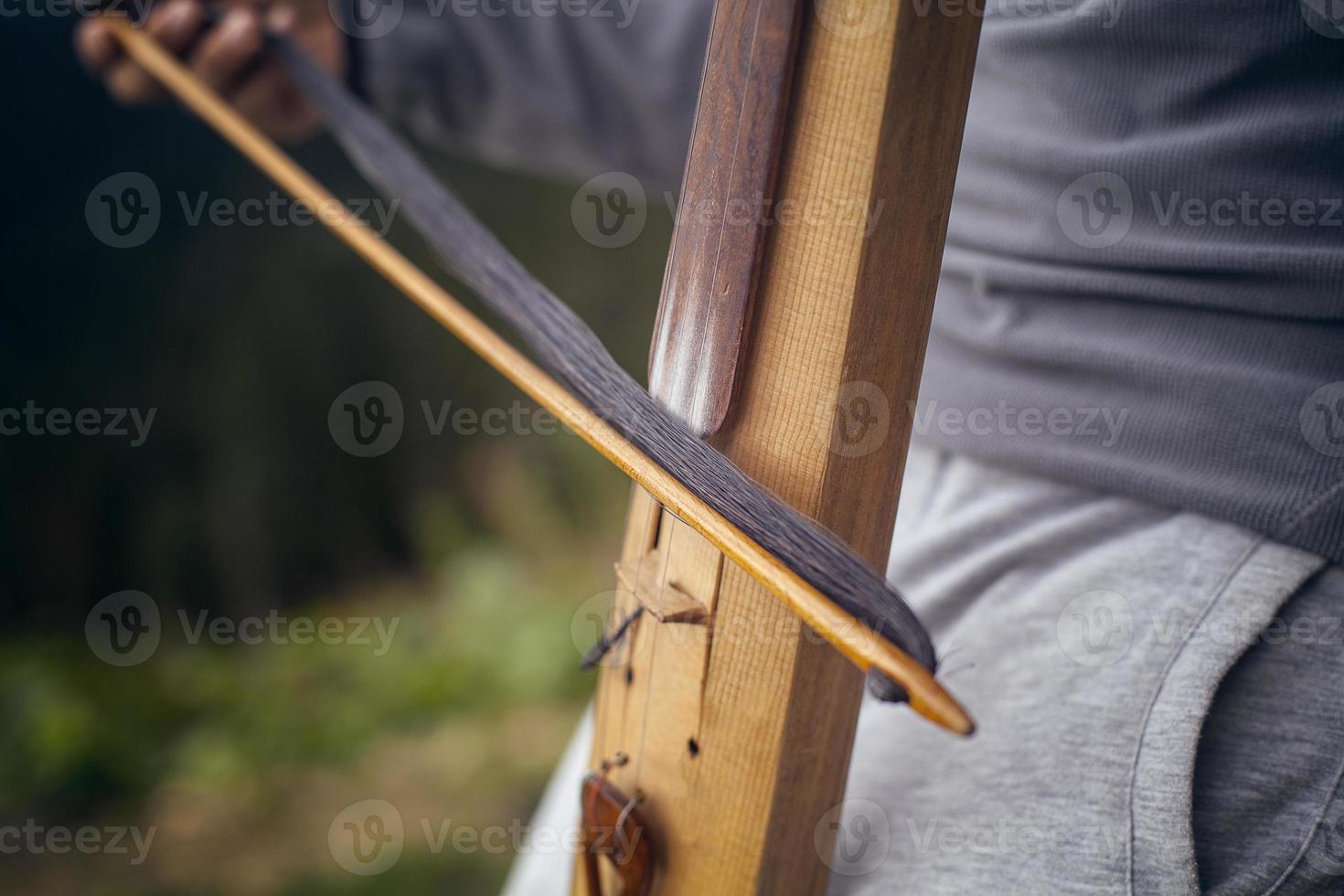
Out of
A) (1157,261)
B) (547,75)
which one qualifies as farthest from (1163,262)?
(547,75)

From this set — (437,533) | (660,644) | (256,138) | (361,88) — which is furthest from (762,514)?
(437,533)

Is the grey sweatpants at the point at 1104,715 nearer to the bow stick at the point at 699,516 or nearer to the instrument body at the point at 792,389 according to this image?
the instrument body at the point at 792,389

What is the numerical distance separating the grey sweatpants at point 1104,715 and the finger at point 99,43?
1.10 meters

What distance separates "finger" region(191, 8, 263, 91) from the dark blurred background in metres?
1.30

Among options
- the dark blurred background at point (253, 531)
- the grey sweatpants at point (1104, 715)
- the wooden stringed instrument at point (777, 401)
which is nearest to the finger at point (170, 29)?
the wooden stringed instrument at point (777, 401)

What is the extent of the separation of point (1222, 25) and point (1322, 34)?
0.06m

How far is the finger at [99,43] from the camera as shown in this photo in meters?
1.03

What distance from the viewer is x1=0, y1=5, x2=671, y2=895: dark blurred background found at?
179 centimetres

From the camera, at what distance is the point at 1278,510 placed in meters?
0.56

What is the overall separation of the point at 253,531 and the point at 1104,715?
2254 mm

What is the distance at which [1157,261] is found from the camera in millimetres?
598

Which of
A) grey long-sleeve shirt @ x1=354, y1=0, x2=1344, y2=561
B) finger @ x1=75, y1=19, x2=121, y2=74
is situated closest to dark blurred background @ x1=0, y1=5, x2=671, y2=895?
finger @ x1=75, y1=19, x2=121, y2=74

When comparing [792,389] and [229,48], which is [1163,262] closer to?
[792,389]

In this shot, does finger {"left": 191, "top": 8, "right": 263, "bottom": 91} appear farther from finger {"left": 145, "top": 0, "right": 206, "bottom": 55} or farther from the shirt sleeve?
the shirt sleeve
